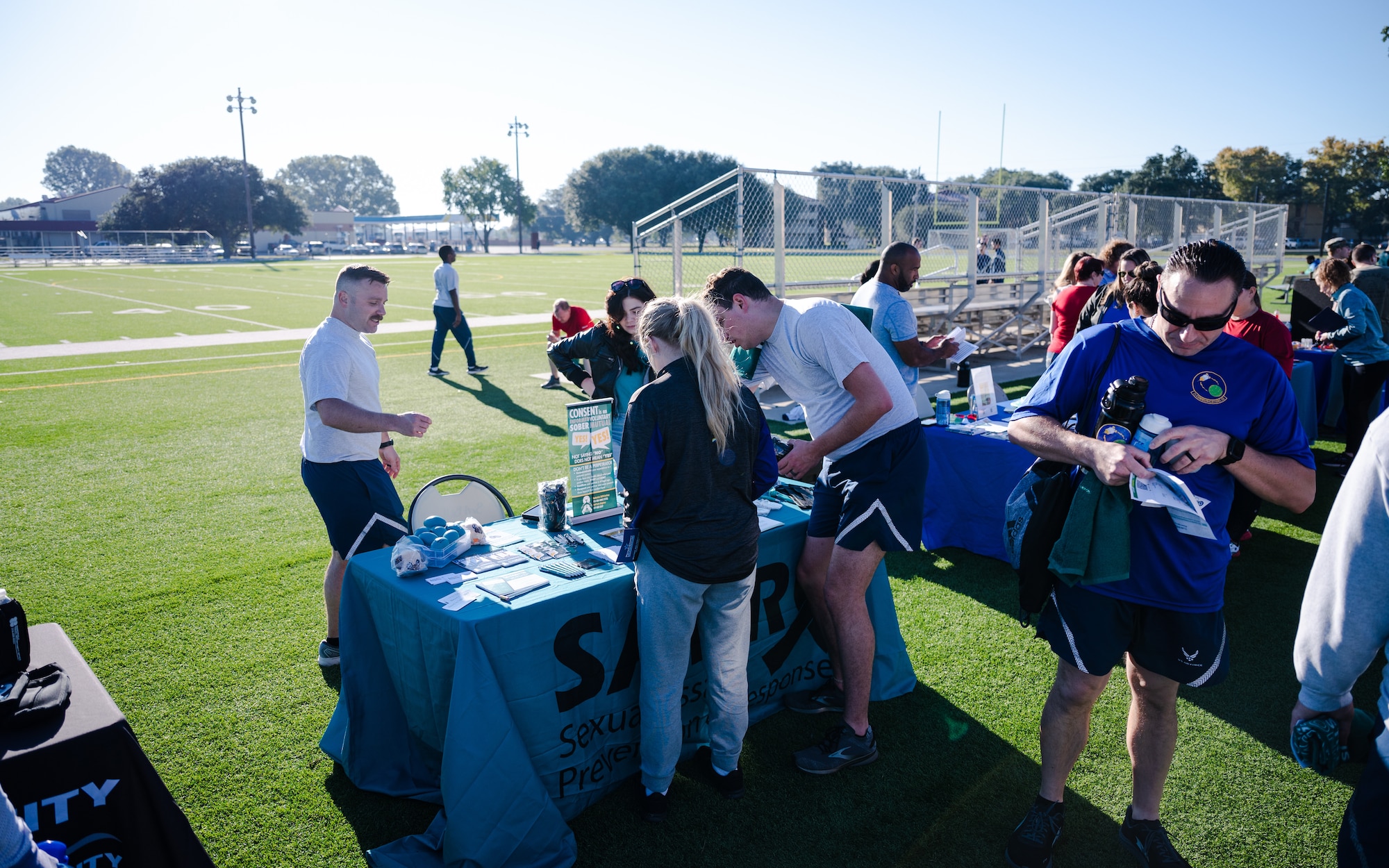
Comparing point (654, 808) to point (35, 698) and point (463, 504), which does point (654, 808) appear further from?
point (35, 698)

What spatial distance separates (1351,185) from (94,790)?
8054 cm

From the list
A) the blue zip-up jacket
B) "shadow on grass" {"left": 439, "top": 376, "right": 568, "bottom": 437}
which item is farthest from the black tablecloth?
"shadow on grass" {"left": 439, "top": 376, "right": 568, "bottom": 437}

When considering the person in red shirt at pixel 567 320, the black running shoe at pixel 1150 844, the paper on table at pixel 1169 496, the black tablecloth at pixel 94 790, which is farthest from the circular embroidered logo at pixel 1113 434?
the person in red shirt at pixel 567 320

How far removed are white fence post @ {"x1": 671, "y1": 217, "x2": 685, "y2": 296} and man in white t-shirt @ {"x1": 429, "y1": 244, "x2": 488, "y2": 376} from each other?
3.87 metres

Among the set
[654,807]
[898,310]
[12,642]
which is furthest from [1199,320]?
[12,642]

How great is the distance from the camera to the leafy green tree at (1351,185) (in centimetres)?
5928

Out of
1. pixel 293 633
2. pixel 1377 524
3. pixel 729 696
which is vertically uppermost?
pixel 1377 524

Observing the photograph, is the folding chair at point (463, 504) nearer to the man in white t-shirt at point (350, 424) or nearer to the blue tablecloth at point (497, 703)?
the man in white t-shirt at point (350, 424)

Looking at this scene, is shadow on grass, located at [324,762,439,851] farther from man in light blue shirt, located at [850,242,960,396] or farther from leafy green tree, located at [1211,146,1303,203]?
leafy green tree, located at [1211,146,1303,203]

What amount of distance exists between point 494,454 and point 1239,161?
7631 cm

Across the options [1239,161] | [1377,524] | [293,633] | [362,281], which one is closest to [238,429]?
[293,633]

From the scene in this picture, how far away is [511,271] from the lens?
45.3m

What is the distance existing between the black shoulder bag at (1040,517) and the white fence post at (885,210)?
8.20 m

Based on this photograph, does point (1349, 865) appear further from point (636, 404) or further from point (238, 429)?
point (238, 429)
